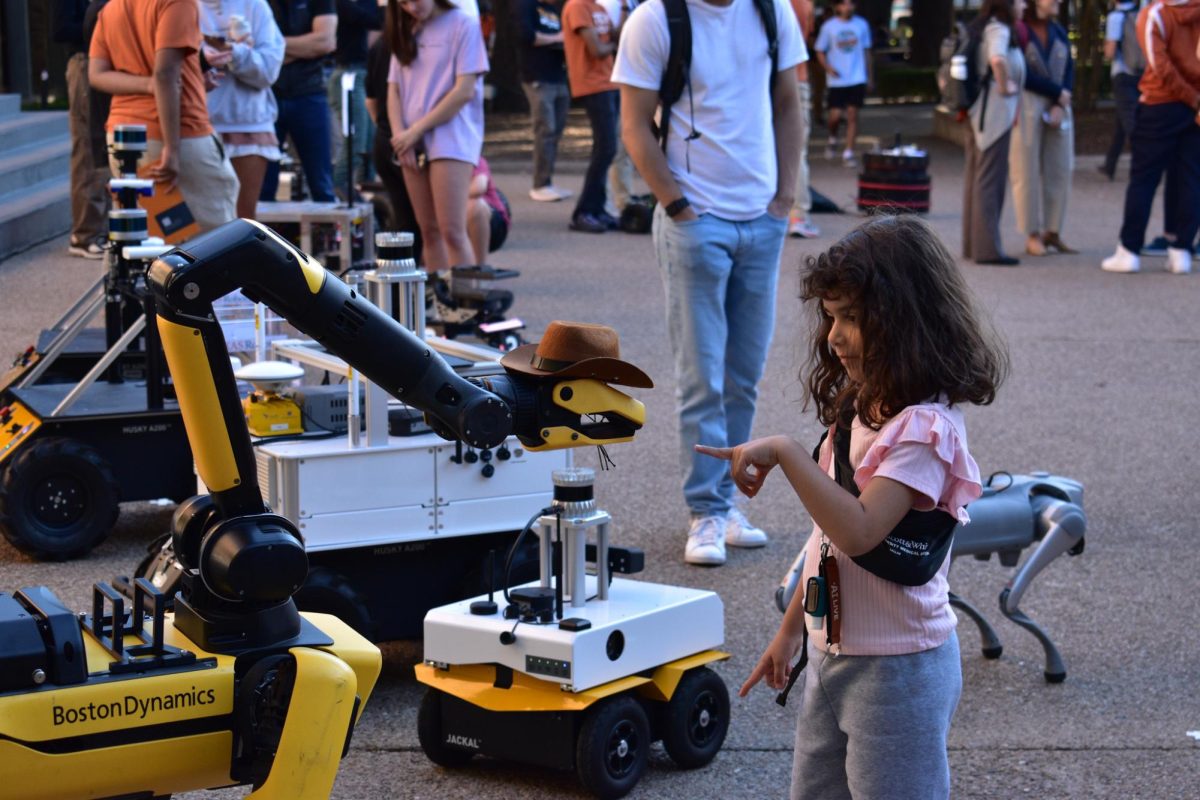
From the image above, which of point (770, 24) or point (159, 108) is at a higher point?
point (770, 24)

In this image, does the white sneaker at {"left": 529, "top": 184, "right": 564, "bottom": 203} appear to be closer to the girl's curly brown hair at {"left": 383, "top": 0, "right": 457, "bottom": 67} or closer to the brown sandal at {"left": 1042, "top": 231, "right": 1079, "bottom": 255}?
the brown sandal at {"left": 1042, "top": 231, "right": 1079, "bottom": 255}

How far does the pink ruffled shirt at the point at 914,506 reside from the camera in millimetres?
2707

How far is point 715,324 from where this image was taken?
5.39 meters

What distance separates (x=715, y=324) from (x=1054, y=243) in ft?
27.0

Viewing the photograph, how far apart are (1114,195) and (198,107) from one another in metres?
11.9

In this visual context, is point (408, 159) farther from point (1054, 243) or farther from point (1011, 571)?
point (1054, 243)

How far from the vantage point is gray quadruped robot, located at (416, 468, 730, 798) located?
370 cm

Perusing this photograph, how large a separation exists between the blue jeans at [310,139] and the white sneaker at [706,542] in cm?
556

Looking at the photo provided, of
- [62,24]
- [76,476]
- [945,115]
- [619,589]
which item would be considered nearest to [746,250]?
[619,589]

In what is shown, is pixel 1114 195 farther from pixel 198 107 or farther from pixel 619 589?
pixel 619 589

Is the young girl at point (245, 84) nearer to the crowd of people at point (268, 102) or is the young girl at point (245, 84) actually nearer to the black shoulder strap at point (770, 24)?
the crowd of people at point (268, 102)

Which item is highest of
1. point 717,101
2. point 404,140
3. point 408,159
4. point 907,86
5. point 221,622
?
point 717,101

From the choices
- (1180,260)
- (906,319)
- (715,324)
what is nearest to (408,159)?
(715,324)

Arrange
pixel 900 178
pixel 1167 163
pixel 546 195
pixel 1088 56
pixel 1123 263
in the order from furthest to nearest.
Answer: pixel 1088 56
pixel 546 195
pixel 900 178
pixel 1123 263
pixel 1167 163
